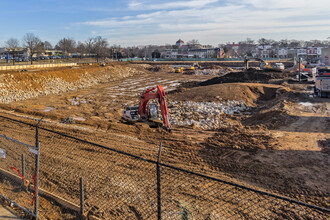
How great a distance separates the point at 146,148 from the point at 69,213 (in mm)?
7328

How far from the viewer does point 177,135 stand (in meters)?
16.8

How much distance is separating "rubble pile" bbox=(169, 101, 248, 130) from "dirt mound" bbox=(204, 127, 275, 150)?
250 cm

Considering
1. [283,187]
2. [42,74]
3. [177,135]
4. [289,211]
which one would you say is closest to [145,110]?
[177,135]

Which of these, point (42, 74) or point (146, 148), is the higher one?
point (42, 74)

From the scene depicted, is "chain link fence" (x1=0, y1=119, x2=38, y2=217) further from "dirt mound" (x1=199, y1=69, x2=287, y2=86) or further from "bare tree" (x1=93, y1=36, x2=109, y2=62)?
"bare tree" (x1=93, y1=36, x2=109, y2=62)

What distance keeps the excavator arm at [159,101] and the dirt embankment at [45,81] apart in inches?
758

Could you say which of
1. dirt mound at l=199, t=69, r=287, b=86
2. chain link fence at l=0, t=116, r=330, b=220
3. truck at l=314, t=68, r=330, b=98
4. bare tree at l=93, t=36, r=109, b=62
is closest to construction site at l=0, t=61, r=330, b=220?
chain link fence at l=0, t=116, r=330, b=220

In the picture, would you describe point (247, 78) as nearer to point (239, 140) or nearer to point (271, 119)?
point (271, 119)

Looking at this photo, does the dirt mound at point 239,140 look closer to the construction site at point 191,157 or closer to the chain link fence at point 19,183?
the construction site at point 191,157

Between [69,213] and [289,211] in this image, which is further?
[289,211]

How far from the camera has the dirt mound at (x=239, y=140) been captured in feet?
47.4

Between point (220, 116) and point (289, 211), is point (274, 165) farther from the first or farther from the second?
point (220, 116)

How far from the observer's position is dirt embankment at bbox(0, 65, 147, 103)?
33750 millimetres

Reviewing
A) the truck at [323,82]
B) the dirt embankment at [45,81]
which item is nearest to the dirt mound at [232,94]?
the truck at [323,82]
